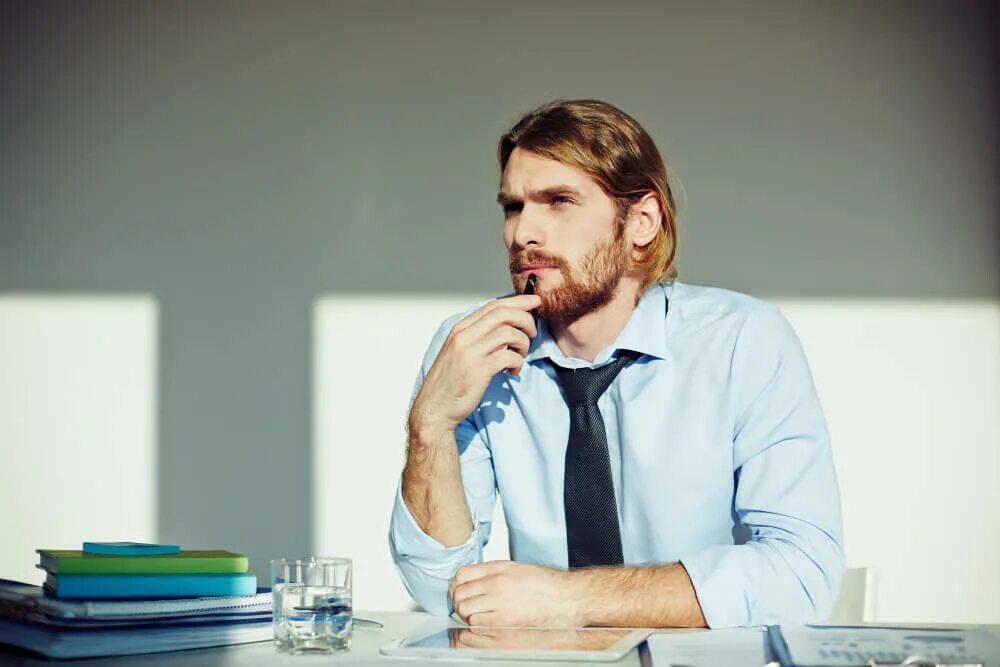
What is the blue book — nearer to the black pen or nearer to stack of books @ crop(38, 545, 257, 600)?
stack of books @ crop(38, 545, 257, 600)

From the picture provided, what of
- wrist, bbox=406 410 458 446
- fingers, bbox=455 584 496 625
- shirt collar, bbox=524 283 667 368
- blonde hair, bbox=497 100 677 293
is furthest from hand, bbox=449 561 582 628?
blonde hair, bbox=497 100 677 293

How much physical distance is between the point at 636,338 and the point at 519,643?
78 centimetres

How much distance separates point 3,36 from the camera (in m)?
3.47

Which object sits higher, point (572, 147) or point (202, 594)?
point (572, 147)

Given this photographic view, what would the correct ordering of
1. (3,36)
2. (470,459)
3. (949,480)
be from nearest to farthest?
1. (470,459)
2. (949,480)
3. (3,36)

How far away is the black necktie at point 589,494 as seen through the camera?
1870 mm

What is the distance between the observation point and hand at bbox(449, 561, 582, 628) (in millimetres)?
1489

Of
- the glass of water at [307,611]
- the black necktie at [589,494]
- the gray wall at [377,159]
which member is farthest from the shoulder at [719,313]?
the gray wall at [377,159]

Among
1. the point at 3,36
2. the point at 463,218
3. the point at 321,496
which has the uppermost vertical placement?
the point at 3,36

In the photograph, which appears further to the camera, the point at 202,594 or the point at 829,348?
the point at 829,348

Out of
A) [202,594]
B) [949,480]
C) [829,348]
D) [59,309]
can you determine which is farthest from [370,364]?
[202,594]

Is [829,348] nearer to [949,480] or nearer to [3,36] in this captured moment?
[949,480]

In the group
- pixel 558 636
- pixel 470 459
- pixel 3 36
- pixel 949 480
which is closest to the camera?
pixel 558 636

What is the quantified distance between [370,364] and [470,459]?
4.29ft
